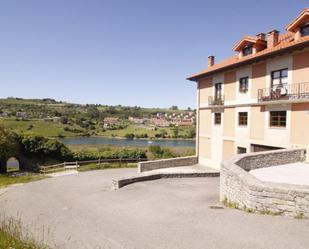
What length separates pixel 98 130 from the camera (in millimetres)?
119812

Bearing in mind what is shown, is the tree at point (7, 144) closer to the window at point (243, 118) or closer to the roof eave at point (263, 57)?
the roof eave at point (263, 57)

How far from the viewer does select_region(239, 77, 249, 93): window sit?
64.7 ft

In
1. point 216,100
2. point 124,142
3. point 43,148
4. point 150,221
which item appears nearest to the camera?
point 150,221

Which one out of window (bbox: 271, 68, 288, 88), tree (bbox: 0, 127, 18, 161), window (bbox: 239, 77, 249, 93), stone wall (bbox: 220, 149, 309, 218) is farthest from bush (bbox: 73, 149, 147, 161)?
stone wall (bbox: 220, 149, 309, 218)

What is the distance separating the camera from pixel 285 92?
15961mm

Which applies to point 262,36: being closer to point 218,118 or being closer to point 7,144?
point 218,118

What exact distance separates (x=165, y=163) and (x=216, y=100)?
6.86 m

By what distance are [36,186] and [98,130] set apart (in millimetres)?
103466

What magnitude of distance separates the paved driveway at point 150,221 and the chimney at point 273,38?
10.8m

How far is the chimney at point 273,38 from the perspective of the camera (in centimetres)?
1831

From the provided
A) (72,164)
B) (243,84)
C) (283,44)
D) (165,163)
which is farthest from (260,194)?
(72,164)

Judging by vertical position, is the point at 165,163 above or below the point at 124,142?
above

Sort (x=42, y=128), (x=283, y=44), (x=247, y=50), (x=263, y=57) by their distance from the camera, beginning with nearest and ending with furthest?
(x=283, y=44) → (x=263, y=57) → (x=247, y=50) → (x=42, y=128)

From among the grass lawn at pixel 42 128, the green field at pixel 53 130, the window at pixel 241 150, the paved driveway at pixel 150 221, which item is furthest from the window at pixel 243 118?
the grass lawn at pixel 42 128
